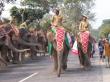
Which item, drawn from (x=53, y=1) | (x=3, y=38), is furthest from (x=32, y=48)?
(x=53, y=1)

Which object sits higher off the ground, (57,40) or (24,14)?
(57,40)

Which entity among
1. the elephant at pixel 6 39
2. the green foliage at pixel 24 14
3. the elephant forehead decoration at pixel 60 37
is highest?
the elephant forehead decoration at pixel 60 37

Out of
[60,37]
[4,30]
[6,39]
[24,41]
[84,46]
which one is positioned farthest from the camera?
[24,41]

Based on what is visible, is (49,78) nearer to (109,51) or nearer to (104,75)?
(104,75)

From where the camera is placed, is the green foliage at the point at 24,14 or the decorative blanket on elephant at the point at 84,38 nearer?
the decorative blanket on elephant at the point at 84,38

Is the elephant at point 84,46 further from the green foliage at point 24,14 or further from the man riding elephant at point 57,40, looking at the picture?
the green foliage at point 24,14

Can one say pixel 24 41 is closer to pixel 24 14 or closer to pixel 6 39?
pixel 6 39

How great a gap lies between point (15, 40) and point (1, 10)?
11.7 ft

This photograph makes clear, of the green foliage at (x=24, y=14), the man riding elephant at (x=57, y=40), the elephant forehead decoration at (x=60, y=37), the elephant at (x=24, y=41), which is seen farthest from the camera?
the green foliage at (x=24, y=14)

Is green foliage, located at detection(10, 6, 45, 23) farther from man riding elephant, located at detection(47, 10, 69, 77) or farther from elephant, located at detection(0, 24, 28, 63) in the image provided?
man riding elephant, located at detection(47, 10, 69, 77)

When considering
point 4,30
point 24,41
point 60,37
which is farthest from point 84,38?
Answer: point 24,41

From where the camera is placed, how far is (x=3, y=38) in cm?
Result: 2353

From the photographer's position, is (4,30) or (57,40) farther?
(4,30)

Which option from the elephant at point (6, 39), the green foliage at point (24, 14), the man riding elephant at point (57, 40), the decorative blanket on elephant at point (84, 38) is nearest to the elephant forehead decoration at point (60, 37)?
the man riding elephant at point (57, 40)
